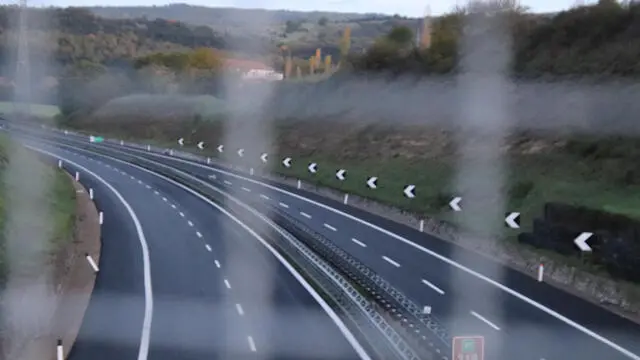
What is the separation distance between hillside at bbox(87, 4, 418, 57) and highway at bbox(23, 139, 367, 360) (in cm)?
134

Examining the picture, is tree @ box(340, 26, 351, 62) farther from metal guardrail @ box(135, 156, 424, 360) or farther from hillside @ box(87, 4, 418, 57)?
metal guardrail @ box(135, 156, 424, 360)

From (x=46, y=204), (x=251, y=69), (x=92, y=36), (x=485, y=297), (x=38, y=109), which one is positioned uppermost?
(x=92, y=36)

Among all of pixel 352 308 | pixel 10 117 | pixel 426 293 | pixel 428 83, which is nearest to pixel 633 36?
pixel 428 83

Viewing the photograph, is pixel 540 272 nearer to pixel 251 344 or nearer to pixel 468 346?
pixel 251 344

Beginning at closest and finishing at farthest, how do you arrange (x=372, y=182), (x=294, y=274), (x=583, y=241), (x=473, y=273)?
(x=583, y=241) → (x=294, y=274) → (x=473, y=273) → (x=372, y=182)

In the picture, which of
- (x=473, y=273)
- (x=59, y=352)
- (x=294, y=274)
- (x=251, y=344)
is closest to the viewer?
(x=59, y=352)

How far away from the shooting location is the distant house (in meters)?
4.27

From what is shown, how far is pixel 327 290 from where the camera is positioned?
4.50 metres

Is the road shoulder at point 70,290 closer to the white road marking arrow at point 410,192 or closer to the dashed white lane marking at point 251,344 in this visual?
the dashed white lane marking at point 251,344

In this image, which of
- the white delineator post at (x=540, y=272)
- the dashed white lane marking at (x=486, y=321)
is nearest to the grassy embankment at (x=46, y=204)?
the dashed white lane marking at (x=486, y=321)

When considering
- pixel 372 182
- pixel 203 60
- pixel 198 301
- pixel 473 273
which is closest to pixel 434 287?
pixel 473 273

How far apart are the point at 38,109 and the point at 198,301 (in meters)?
2.92

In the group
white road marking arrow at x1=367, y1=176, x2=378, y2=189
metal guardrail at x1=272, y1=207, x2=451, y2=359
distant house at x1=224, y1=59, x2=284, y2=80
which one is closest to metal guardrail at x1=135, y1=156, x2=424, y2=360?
metal guardrail at x1=272, y1=207, x2=451, y2=359

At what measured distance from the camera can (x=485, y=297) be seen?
4723 mm
